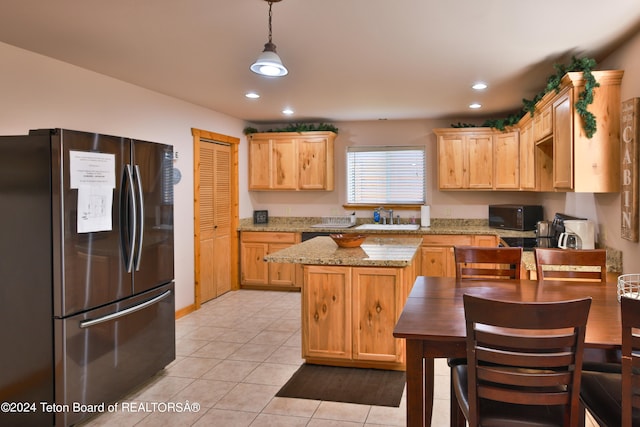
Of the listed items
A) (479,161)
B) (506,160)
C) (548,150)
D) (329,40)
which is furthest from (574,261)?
(479,161)

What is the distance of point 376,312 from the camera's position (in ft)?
11.2

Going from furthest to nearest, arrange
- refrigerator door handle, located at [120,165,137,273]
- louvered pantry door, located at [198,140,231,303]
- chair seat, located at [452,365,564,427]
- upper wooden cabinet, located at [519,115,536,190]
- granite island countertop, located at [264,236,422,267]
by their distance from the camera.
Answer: louvered pantry door, located at [198,140,231,303]
upper wooden cabinet, located at [519,115,536,190]
granite island countertop, located at [264,236,422,267]
refrigerator door handle, located at [120,165,137,273]
chair seat, located at [452,365,564,427]

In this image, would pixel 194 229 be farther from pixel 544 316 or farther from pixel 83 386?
pixel 544 316

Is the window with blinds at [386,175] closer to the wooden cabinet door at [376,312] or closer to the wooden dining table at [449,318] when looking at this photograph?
the wooden cabinet door at [376,312]

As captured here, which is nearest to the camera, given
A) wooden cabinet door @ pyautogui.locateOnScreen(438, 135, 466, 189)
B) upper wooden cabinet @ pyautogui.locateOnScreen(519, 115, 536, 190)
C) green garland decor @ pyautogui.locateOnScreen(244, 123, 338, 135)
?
upper wooden cabinet @ pyautogui.locateOnScreen(519, 115, 536, 190)

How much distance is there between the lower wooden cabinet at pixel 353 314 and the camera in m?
3.41

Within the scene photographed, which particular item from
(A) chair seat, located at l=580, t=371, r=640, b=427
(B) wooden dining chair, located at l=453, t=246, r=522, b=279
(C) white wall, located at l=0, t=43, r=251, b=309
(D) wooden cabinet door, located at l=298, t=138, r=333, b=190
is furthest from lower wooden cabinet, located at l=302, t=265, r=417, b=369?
(D) wooden cabinet door, located at l=298, t=138, r=333, b=190

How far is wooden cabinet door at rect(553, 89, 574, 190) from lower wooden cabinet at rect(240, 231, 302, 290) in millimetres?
3530

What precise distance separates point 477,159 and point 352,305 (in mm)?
3422

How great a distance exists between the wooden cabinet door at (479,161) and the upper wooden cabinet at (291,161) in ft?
6.17

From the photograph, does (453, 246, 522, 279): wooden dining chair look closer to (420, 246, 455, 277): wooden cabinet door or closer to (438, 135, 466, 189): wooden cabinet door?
(420, 246, 455, 277): wooden cabinet door

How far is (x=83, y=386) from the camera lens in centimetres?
267

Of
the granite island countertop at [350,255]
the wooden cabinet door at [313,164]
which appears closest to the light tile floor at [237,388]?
the granite island countertop at [350,255]

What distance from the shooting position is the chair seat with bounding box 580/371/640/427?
5.44 ft
